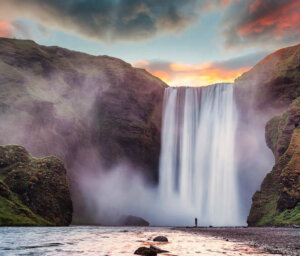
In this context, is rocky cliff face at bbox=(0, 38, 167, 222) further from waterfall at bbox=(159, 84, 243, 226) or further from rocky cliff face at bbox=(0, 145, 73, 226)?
rocky cliff face at bbox=(0, 145, 73, 226)

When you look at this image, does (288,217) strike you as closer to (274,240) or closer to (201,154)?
(274,240)

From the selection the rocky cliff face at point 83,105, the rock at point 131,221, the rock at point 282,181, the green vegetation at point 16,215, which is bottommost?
the rock at point 131,221

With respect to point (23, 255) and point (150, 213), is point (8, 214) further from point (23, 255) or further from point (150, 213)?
point (150, 213)

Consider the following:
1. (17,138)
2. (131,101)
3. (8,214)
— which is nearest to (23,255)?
(8,214)

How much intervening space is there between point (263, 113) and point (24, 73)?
5629 centimetres

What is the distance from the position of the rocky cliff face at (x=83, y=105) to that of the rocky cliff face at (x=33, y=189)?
1859cm

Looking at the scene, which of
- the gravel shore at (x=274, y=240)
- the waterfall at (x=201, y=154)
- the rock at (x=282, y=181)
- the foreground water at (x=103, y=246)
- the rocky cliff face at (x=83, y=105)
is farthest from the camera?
the waterfall at (x=201, y=154)

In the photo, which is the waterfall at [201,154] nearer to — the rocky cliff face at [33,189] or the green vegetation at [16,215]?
the rocky cliff face at [33,189]

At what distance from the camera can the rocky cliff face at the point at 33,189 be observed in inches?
1351

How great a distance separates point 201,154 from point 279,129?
78.2ft

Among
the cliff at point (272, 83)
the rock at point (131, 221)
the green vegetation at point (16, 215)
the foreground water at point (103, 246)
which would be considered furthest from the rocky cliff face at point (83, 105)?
the foreground water at point (103, 246)

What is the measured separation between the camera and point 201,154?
7162 centimetres

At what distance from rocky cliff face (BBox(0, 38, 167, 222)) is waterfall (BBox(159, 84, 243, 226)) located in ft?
15.3

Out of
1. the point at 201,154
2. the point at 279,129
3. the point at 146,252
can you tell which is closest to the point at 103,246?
the point at 146,252
